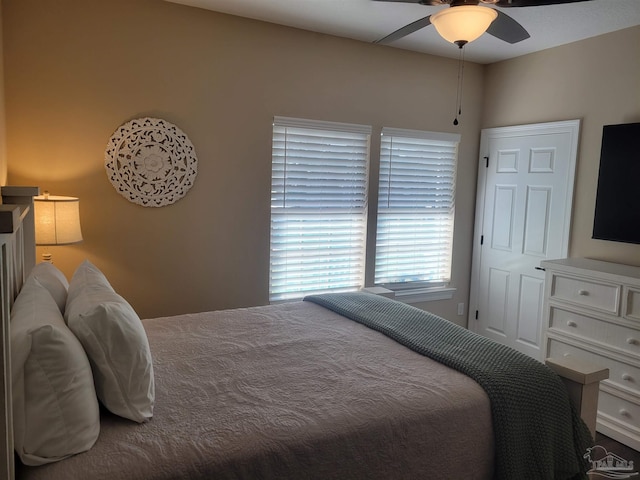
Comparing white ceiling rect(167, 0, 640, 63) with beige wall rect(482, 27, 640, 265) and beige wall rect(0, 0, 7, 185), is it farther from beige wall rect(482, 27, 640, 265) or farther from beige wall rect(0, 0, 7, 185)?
beige wall rect(0, 0, 7, 185)

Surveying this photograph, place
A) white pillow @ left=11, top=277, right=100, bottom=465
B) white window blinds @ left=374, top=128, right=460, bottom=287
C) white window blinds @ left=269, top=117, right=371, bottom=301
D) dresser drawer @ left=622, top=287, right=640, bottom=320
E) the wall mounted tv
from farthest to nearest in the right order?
white window blinds @ left=374, top=128, right=460, bottom=287
white window blinds @ left=269, top=117, right=371, bottom=301
the wall mounted tv
dresser drawer @ left=622, top=287, right=640, bottom=320
white pillow @ left=11, top=277, right=100, bottom=465

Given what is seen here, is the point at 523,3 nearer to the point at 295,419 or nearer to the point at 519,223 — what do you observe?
the point at 295,419

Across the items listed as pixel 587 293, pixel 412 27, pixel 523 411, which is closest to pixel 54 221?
pixel 412 27

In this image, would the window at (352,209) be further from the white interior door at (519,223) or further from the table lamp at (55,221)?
the table lamp at (55,221)

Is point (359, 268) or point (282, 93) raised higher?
point (282, 93)

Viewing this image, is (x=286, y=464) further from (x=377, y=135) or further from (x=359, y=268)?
(x=377, y=135)

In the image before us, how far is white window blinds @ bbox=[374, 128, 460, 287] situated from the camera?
4066 mm

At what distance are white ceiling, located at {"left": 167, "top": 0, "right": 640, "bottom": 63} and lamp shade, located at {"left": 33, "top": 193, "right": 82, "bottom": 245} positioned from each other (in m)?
1.56

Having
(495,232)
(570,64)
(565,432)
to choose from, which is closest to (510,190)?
(495,232)

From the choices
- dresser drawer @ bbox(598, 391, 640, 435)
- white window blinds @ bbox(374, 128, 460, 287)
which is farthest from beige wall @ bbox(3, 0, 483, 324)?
dresser drawer @ bbox(598, 391, 640, 435)

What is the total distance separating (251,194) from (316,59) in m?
1.19

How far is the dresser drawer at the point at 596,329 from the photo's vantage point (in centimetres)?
282

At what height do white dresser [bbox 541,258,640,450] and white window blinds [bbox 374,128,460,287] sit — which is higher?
white window blinds [bbox 374,128,460,287]

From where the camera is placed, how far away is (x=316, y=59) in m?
3.62
